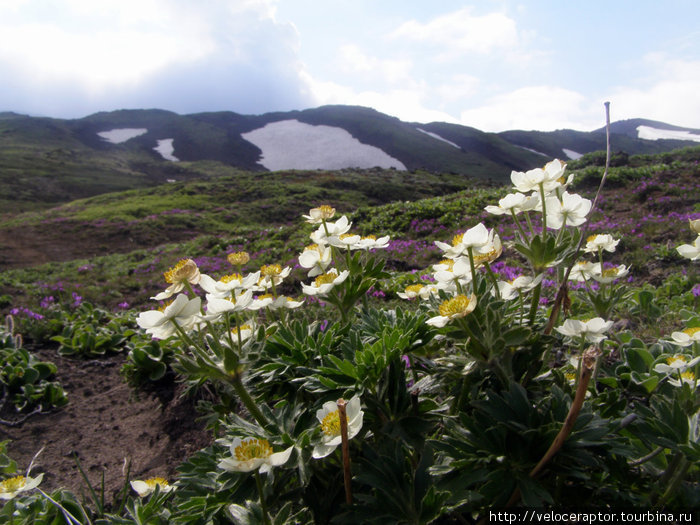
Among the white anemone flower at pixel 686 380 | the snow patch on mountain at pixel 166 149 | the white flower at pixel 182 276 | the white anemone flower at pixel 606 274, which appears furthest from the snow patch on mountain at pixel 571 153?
the white flower at pixel 182 276

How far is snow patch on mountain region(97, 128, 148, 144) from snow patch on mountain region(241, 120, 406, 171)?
62.7ft

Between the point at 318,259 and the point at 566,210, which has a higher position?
the point at 566,210

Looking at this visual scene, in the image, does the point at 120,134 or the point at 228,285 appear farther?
the point at 120,134

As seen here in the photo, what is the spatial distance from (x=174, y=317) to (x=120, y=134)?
81.8 metres

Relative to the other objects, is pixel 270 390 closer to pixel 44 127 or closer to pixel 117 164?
pixel 117 164

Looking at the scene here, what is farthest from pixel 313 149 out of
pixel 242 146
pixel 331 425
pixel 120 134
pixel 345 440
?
pixel 345 440

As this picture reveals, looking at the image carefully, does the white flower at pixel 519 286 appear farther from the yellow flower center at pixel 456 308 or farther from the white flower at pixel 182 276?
the white flower at pixel 182 276

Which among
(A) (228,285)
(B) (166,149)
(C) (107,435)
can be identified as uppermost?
(B) (166,149)

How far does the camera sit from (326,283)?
1695mm

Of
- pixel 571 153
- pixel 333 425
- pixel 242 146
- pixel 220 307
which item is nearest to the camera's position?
pixel 333 425

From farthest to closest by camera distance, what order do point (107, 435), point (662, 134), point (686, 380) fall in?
1. point (662, 134)
2. point (107, 435)
3. point (686, 380)

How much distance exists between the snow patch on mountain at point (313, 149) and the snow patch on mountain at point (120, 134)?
19.1 meters

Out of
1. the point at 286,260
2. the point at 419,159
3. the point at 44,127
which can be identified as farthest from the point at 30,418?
Answer: the point at 44,127

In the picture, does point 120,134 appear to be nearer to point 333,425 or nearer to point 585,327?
point 333,425
